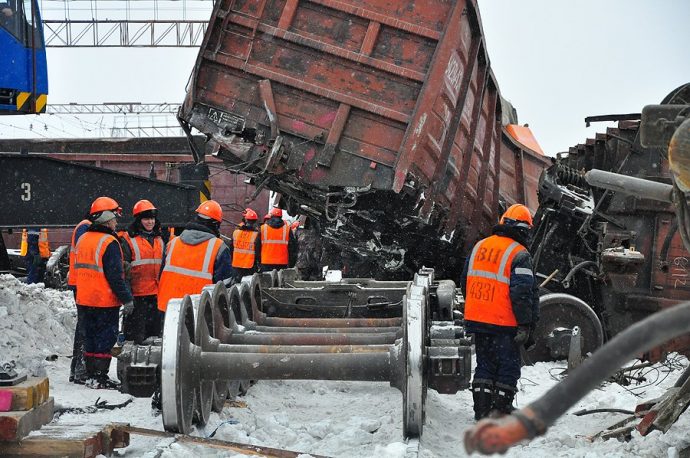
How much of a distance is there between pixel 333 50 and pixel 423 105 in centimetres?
95

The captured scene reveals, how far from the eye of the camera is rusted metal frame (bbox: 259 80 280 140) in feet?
23.5

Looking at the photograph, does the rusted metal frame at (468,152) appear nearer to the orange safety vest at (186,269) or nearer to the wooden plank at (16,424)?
the orange safety vest at (186,269)

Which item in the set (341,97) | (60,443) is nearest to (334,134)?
(341,97)

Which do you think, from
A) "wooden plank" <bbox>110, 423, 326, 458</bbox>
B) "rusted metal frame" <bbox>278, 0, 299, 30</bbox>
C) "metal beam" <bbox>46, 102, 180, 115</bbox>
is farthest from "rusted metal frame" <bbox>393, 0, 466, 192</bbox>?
"metal beam" <bbox>46, 102, 180, 115</bbox>

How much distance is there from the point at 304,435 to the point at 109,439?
1.23m

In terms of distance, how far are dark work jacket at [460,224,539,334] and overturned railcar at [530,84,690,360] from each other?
1280 millimetres

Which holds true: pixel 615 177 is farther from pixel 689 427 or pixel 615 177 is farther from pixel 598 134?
pixel 598 134

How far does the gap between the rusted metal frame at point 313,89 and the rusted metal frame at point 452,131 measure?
82 cm

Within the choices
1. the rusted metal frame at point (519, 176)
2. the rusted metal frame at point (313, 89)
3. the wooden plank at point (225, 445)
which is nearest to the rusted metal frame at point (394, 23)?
the rusted metal frame at point (313, 89)

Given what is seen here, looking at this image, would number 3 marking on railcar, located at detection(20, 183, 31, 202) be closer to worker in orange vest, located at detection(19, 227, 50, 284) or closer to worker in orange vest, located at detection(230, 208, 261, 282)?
worker in orange vest, located at detection(230, 208, 261, 282)

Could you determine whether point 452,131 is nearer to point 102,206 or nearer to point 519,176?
point 519,176

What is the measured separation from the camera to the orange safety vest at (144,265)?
6737 millimetres

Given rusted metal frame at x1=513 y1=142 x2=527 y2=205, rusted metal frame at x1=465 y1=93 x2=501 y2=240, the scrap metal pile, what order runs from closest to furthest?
the scrap metal pile → rusted metal frame at x1=465 y1=93 x2=501 y2=240 → rusted metal frame at x1=513 y1=142 x2=527 y2=205

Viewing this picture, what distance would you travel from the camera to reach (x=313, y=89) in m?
7.17
